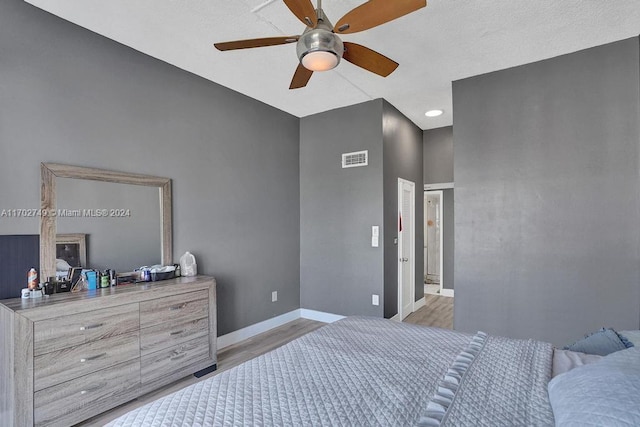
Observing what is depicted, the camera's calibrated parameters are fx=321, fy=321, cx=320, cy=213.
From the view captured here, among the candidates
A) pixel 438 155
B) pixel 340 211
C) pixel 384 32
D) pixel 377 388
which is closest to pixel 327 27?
pixel 384 32

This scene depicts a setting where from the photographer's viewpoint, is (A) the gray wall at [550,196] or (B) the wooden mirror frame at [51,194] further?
(A) the gray wall at [550,196]

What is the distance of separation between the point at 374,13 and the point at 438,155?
153 inches

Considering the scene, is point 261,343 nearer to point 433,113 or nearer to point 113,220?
point 113,220

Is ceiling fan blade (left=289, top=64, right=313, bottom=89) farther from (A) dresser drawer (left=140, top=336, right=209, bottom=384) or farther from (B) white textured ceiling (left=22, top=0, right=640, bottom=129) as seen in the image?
(A) dresser drawer (left=140, top=336, right=209, bottom=384)

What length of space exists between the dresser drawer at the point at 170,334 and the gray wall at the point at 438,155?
4.09 m

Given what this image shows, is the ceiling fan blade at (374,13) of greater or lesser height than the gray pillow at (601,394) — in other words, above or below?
above

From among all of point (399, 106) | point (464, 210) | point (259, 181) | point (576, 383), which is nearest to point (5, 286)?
point (259, 181)

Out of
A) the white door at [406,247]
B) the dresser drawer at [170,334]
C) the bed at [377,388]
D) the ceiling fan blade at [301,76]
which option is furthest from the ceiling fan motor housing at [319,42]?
the white door at [406,247]

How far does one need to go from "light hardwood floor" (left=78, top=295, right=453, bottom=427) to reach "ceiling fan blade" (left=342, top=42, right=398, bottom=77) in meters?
2.83

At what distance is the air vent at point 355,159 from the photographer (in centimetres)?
408

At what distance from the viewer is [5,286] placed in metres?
2.10

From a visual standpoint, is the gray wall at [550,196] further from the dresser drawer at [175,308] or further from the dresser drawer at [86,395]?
the dresser drawer at [86,395]

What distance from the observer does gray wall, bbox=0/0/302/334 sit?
2.22 meters

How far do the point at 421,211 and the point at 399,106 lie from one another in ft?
6.02
